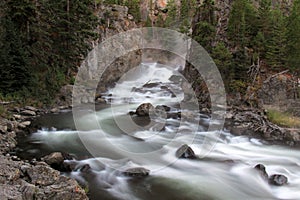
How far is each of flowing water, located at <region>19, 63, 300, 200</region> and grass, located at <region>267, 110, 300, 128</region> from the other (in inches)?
150

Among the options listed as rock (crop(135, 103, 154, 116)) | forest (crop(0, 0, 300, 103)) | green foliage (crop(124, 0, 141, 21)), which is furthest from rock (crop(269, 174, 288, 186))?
green foliage (crop(124, 0, 141, 21))

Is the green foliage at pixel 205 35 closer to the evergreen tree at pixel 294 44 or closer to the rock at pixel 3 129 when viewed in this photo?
the evergreen tree at pixel 294 44

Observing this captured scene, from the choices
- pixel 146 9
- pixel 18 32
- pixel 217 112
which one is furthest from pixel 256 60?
pixel 146 9

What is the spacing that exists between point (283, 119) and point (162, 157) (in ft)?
35.0

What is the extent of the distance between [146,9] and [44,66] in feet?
163

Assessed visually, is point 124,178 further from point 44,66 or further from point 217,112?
point 44,66

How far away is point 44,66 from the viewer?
2475cm

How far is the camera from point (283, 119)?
19.8 metres

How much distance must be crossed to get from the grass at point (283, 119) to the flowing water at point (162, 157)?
381 centimetres

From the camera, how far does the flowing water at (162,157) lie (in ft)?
33.7

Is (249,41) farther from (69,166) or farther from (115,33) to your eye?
(69,166)

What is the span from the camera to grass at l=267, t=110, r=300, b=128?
1914cm

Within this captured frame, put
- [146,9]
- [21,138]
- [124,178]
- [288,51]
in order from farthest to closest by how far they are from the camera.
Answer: [146,9] → [288,51] → [21,138] → [124,178]

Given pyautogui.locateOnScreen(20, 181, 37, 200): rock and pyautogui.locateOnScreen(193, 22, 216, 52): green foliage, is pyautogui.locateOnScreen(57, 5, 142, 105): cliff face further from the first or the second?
pyautogui.locateOnScreen(20, 181, 37, 200): rock
